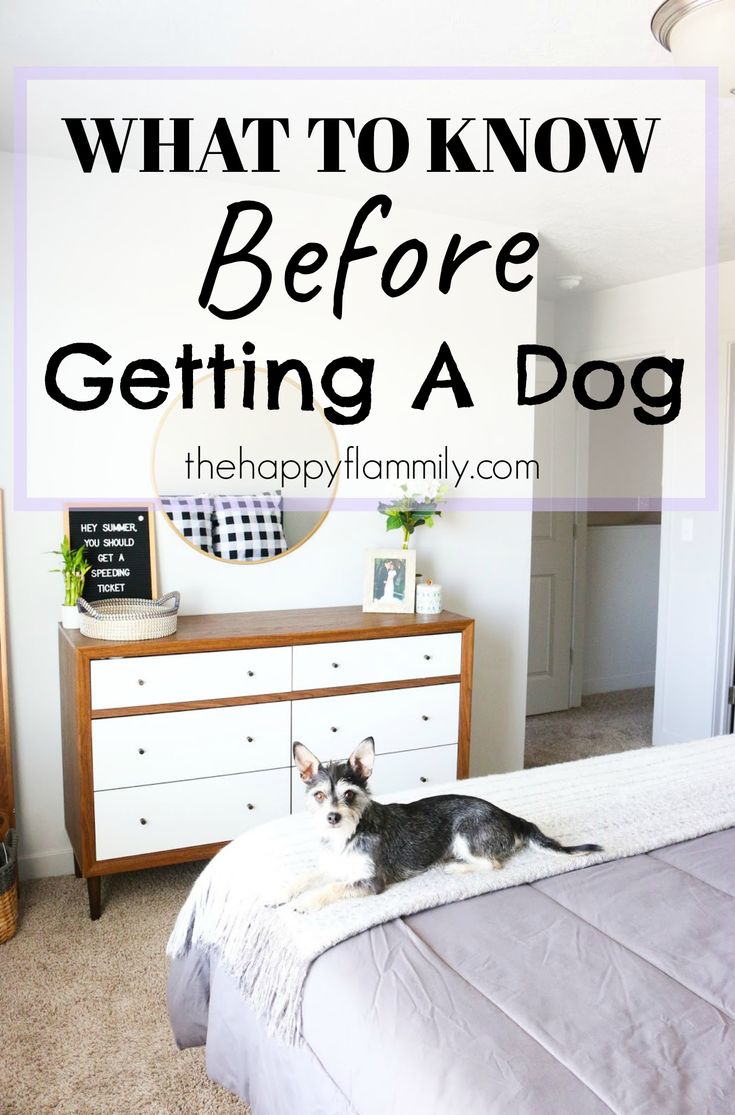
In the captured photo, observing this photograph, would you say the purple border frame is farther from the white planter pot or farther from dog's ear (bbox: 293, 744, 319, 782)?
dog's ear (bbox: 293, 744, 319, 782)

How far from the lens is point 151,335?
121 inches

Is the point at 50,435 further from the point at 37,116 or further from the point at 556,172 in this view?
the point at 556,172

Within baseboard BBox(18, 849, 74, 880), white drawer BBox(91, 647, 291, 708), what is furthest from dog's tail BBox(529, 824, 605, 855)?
baseboard BBox(18, 849, 74, 880)

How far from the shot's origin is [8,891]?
8.70 feet

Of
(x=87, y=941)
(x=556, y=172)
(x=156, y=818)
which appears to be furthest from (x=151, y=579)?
(x=556, y=172)

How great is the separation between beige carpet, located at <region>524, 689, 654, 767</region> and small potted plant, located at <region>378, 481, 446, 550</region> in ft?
5.15

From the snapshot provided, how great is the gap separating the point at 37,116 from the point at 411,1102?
2627 millimetres

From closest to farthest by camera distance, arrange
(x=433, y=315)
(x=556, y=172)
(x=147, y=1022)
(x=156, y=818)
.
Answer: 1. (x=147, y=1022)
2. (x=156, y=818)
3. (x=556, y=172)
4. (x=433, y=315)

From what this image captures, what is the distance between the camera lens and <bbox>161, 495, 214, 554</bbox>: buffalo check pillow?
315 cm

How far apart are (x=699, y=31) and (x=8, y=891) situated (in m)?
2.75

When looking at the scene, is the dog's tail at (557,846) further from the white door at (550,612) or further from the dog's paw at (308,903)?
the white door at (550,612)

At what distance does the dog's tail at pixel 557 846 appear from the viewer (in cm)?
163

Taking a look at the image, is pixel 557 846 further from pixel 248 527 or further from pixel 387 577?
pixel 248 527

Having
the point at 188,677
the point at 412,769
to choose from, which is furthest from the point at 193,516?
the point at 412,769
